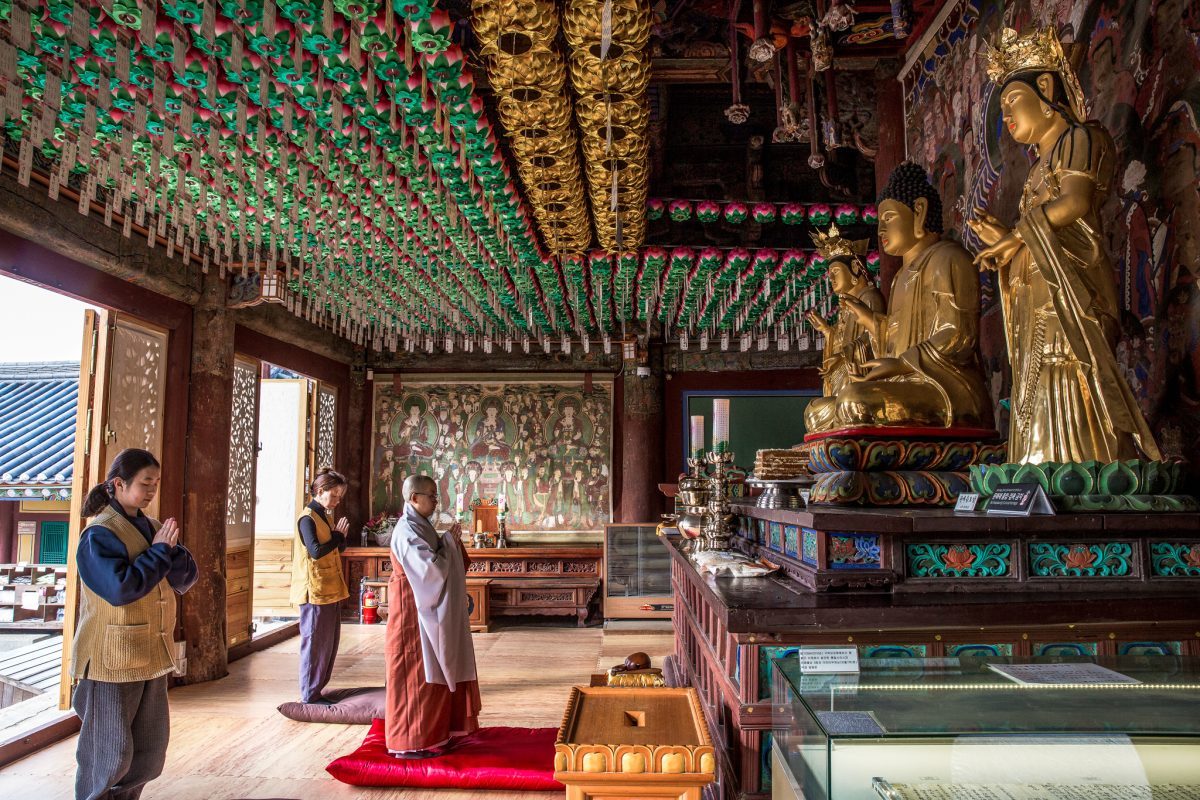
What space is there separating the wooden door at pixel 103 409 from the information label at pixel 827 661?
14.5 ft

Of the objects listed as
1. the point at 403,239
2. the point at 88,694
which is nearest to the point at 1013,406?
the point at 88,694

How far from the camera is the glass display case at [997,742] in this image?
0.94 m

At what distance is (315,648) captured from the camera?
466cm

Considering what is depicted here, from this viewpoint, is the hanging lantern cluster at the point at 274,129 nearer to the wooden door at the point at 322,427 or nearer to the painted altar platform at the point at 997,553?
the painted altar platform at the point at 997,553

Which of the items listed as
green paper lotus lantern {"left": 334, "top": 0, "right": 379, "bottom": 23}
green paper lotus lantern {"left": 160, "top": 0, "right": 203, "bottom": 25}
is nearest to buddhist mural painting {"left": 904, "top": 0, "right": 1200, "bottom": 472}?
green paper lotus lantern {"left": 334, "top": 0, "right": 379, "bottom": 23}

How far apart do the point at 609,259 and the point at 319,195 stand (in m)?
2.40

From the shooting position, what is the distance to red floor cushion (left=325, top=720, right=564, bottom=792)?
3393 mm

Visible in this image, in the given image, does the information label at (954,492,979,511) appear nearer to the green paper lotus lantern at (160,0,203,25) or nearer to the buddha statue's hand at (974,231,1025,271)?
the buddha statue's hand at (974,231,1025,271)

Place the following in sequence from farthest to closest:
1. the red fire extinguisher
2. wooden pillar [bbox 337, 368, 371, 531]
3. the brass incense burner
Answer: wooden pillar [bbox 337, 368, 371, 531], the red fire extinguisher, the brass incense burner

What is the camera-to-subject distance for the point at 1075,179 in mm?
2025

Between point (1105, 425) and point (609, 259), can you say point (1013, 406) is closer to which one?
point (1105, 425)

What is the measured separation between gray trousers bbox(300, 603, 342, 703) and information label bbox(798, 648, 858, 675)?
158 inches

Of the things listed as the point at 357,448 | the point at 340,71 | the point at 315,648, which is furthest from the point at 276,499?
the point at 340,71

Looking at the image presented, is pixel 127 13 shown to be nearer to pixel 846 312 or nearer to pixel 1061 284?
pixel 1061 284
